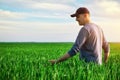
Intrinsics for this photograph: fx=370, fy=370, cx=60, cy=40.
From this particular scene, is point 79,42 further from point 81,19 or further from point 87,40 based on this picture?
point 81,19

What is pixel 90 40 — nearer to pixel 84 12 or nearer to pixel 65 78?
pixel 84 12

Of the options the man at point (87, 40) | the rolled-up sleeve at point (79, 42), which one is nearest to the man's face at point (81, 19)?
the man at point (87, 40)

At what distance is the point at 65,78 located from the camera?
6.45 m

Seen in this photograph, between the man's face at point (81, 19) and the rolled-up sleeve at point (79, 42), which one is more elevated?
the man's face at point (81, 19)

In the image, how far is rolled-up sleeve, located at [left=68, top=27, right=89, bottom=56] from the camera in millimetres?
8211

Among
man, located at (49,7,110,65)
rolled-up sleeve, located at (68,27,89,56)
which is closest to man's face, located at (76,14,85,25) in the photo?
man, located at (49,7,110,65)

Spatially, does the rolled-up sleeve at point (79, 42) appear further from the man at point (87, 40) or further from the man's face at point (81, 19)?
the man's face at point (81, 19)

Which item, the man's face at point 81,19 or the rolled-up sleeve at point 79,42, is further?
the man's face at point 81,19

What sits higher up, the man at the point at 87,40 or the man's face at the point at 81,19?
the man's face at the point at 81,19

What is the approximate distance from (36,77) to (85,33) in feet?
7.67

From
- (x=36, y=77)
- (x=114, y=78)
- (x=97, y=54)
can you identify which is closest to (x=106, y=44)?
(x=97, y=54)

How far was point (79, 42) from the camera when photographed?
27.0ft

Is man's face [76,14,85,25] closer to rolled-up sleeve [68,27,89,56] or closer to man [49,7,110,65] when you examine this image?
man [49,7,110,65]

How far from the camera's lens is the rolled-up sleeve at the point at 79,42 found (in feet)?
26.9
